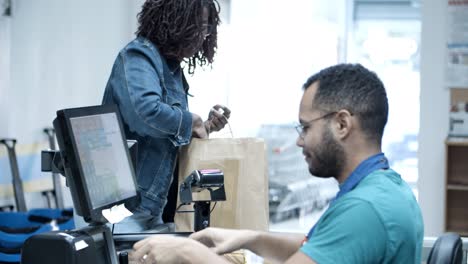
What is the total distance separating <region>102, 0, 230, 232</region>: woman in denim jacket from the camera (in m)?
2.20

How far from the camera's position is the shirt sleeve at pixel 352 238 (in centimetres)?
134

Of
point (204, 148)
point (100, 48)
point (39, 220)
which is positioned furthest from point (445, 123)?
point (204, 148)

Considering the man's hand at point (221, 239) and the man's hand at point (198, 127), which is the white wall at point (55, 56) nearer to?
Answer: the man's hand at point (198, 127)

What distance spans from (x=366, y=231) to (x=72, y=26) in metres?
3.89

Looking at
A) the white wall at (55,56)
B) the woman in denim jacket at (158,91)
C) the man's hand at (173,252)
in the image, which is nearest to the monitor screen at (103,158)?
the man's hand at (173,252)

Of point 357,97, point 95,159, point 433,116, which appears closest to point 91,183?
point 95,159

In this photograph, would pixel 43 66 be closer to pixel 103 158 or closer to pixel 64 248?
pixel 103 158

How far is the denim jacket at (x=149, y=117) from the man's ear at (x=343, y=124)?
0.83 m

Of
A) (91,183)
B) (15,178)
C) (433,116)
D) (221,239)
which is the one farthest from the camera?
(433,116)

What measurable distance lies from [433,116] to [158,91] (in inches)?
141

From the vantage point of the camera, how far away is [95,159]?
159 cm

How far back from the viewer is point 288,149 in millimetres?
6555

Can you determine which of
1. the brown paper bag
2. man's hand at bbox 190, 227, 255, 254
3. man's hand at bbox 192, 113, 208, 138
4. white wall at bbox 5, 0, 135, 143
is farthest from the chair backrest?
white wall at bbox 5, 0, 135, 143

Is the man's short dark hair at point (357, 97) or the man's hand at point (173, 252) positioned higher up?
the man's short dark hair at point (357, 97)
